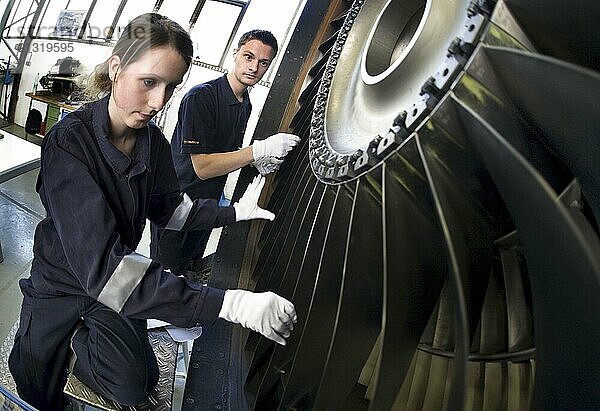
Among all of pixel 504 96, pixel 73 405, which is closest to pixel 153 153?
pixel 73 405

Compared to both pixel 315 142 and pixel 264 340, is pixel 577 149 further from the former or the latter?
pixel 264 340

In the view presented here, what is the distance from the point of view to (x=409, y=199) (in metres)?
0.53

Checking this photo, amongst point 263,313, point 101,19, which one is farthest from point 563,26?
point 101,19

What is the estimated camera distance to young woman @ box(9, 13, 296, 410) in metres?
0.81

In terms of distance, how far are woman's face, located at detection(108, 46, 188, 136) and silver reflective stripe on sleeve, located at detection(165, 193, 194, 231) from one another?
0.25 metres

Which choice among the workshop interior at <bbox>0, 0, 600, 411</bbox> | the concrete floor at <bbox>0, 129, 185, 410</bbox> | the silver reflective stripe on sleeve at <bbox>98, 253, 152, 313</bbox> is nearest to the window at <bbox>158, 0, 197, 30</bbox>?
the workshop interior at <bbox>0, 0, 600, 411</bbox>

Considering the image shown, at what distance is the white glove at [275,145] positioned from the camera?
1083 mm

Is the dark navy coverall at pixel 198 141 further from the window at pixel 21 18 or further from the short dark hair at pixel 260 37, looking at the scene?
the window at pixel 21 18

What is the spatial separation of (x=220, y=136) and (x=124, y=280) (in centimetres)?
46

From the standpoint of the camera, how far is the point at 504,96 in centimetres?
43

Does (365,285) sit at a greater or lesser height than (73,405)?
greater

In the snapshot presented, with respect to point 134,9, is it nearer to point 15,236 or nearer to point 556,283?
point 15,236

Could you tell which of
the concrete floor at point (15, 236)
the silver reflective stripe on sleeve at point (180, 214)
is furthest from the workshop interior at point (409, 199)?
the concrete floor at point (15, 236)

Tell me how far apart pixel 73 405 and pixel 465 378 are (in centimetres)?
83
